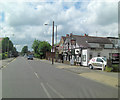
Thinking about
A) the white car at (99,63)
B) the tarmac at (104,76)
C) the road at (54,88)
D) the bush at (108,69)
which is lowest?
the tarmac at (104,76)

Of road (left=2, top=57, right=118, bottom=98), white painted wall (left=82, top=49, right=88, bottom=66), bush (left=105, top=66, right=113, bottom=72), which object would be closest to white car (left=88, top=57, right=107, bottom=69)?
bush (left=105, top=66, right=113, bottom=72)

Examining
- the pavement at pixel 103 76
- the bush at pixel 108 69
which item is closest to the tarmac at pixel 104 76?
the pavement at pixel 103 76

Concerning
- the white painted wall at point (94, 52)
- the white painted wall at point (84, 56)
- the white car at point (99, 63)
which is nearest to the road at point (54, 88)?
the white car at point (99, 63)

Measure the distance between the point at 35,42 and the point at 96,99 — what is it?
7495 centimetres

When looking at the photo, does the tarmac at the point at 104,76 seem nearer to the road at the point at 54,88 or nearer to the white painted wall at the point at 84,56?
the road at the point at 54,88

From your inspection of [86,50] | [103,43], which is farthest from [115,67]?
[103,43]

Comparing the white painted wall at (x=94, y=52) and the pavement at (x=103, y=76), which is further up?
the white painted wall at (x=94, y=52)

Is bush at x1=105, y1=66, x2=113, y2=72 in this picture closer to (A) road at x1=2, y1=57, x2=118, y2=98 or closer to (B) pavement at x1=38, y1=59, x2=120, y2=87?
(B) pavement at x1=38, y1=59, x2=120, y2=87

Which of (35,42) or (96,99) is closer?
(96,99)

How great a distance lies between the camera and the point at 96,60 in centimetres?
1978

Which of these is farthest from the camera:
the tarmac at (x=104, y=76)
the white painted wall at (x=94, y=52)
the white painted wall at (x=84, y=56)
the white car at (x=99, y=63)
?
the white painted wall at (x=84, y=56)

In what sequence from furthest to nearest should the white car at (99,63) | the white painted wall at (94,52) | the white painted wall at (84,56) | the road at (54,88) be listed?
the white painted wall at (84,56)
the white painted wall at (94,52)
the white car at (99,63)
the road at (54,88)

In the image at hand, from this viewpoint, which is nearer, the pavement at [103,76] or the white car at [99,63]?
the pavement at [103,76]

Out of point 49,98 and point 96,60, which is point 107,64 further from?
point 49,98
